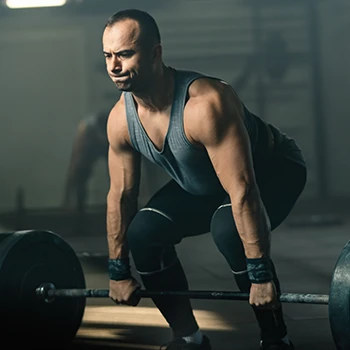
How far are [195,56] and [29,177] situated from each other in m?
0.64

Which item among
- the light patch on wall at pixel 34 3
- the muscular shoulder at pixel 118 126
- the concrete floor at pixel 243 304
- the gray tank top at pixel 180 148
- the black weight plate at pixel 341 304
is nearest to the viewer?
the black weight plate at pixel 341 304

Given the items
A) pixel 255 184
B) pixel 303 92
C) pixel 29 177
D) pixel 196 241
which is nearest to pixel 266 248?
pixel 255 184

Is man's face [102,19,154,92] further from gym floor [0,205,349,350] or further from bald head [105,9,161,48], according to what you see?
gym floor [0,205,349,350]

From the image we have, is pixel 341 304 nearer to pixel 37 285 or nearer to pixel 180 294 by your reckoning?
pixel 180 294

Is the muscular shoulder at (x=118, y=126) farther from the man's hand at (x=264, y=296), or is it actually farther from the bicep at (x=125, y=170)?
the man's hand at (x=264, y=296)

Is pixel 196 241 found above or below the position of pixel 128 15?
below

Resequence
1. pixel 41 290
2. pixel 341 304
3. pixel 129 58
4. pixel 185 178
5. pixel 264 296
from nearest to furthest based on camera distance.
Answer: pixel 341 304, pixel 264 296, pixel 129 58, pixel 185 178, pixel 41 290

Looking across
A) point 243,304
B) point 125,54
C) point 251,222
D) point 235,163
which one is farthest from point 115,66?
point 243,304

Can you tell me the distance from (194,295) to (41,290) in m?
0.52

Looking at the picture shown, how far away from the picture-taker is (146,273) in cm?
195

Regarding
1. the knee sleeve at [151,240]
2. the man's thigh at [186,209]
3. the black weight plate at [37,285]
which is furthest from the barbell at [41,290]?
the man's thigh at [186,209]

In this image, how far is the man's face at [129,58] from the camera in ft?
5.78

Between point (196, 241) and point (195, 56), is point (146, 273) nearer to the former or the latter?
point (196, 241)

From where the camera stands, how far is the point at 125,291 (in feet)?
6.16
